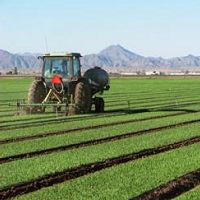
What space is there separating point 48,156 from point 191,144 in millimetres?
3462

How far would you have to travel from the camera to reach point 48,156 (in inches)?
395

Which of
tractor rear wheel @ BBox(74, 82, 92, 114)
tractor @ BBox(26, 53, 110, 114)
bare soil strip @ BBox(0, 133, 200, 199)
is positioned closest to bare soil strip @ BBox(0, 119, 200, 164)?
bare soil strip @ BBox(0, 133, 200, 199)

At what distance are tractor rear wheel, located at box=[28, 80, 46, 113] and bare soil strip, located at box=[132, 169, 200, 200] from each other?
11.6 metres

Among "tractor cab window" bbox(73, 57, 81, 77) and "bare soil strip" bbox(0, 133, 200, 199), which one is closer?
"bare soil strip" bbox(0, 133, 200, 199)

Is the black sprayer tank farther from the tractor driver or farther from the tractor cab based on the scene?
the tractor driver

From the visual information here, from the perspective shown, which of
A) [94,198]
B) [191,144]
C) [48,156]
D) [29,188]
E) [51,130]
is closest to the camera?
[94,198]

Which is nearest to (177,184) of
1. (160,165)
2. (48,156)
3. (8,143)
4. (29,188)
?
(160,165)

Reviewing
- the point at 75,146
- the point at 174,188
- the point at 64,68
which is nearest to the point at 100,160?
the point at 75,146

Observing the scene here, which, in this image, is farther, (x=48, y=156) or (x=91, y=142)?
(x=91, y=142)

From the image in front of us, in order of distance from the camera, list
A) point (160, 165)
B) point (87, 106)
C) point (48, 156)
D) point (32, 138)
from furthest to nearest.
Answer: point (87, 106)
point (32, 138)
point (48, 156)
point (160, 165)

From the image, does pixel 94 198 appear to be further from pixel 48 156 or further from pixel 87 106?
pixel 87 106

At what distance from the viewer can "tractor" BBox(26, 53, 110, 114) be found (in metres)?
18.7

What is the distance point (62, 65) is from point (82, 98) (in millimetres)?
1632

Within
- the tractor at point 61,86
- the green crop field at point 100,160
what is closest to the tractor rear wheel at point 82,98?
the tractor at point 61,86
